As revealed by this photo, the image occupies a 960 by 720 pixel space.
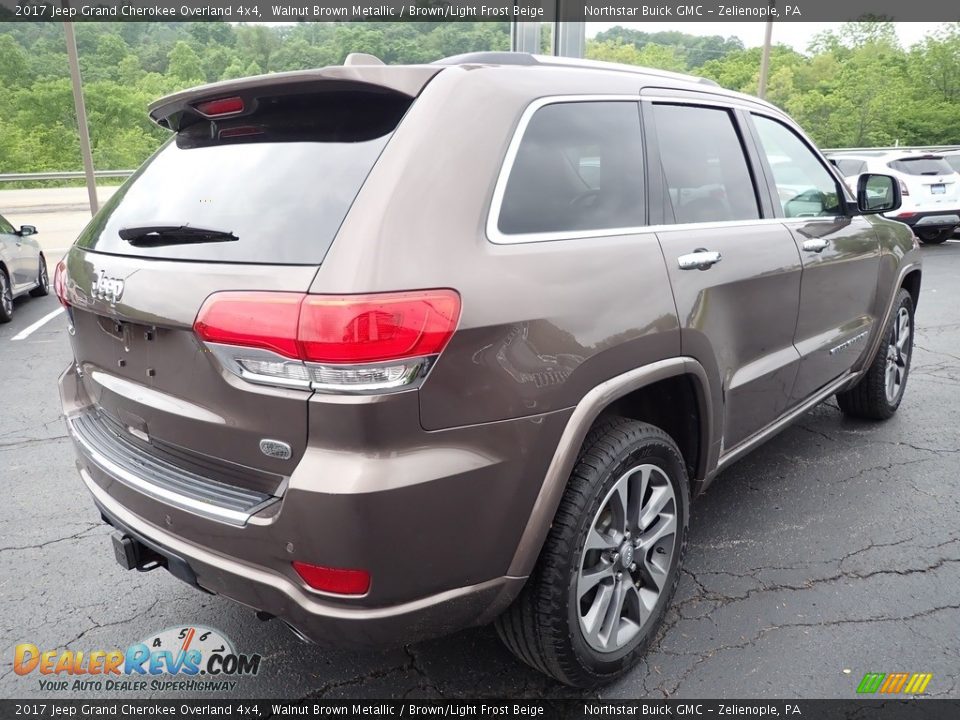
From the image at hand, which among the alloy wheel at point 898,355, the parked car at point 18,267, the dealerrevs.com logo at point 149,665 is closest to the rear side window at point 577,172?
the dealerrevs.com logo at point 149,665

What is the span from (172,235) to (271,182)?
1.07 ft

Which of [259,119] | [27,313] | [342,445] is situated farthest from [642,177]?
[27,313]

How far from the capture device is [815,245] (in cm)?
324

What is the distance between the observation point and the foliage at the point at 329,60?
15.3 m

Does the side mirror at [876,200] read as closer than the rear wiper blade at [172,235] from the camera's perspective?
No

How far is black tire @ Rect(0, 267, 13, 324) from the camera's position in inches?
318

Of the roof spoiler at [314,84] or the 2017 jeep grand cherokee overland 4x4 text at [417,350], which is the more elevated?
the roof spoiler at [314,84]

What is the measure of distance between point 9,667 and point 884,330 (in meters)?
4.52

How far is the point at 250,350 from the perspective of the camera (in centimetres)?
169

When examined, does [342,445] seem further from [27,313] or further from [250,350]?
[27,313]

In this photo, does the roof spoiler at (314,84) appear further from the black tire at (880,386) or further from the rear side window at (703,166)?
the black tire at (880,386)

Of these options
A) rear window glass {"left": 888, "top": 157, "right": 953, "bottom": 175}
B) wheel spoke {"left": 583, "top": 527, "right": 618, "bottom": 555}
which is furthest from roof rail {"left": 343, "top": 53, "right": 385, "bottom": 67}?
rear window glass {"left": 888, "top": 157, "right": 953, "bottom": 175}

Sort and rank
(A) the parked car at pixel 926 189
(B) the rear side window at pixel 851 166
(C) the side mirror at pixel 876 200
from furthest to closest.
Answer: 1. (B) the rear side window at pixel 851 166
2. (A) the parked car at pixel 926 189
3. (C) the side mirror at pixel 876 200

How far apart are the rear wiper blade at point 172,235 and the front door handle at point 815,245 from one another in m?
2.51
